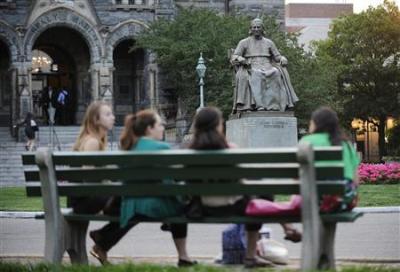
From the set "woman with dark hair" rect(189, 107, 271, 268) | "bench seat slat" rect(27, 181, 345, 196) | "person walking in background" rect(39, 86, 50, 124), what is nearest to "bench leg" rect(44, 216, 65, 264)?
"bench seat slat" rect(27, 181, 345, 196)

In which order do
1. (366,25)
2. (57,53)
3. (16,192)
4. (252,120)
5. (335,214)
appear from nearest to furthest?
(335,214), (252,120), (16,192), (57,53), (366,25)

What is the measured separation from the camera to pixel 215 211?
686 cm

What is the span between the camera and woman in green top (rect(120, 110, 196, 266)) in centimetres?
695

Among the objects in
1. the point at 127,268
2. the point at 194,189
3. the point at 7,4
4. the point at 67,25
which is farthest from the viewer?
Result: the point at 67,25

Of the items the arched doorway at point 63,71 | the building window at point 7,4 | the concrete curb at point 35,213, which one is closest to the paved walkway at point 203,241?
the concrete curb at point 35,213

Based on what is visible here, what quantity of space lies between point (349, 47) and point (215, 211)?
164ft

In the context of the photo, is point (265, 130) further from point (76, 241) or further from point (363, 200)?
point (76, 241)

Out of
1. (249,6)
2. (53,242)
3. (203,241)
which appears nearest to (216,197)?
(53,242)

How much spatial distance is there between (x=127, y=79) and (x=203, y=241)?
121 feet

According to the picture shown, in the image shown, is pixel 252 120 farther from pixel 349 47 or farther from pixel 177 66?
pixel 349 47

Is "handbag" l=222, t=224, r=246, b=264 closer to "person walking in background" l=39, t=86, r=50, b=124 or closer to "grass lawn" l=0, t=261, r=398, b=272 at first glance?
"grass lawn" l=0, t=261, r=398, b=272

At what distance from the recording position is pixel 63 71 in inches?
1845

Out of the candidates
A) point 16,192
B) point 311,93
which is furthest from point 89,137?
point 311,93

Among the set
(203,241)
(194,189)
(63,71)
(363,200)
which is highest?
(63,71)
